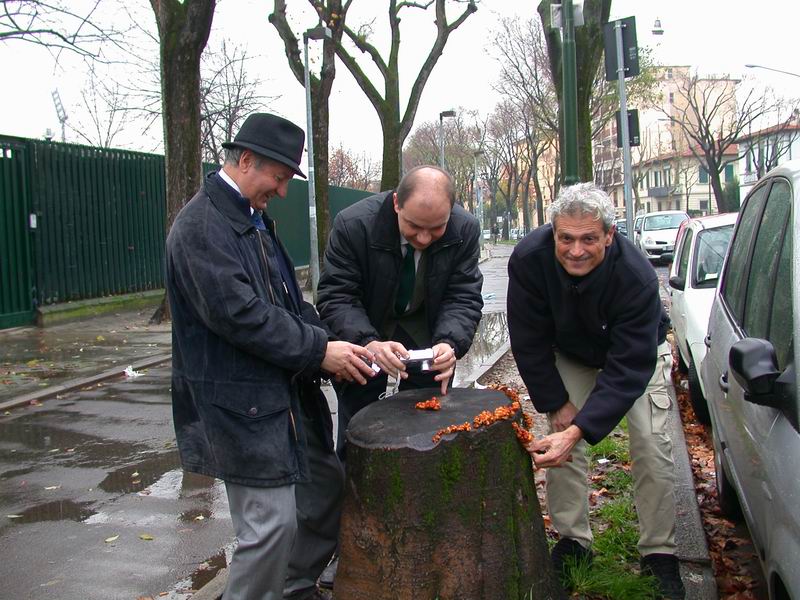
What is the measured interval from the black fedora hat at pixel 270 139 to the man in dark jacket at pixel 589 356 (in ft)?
3.58

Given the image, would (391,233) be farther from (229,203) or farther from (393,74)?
(393,74)

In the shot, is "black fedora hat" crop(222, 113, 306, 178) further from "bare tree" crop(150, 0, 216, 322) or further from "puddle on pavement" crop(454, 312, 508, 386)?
"bare tree" crop(150, 0, 216, 322)

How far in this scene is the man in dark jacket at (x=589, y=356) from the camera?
337 cm

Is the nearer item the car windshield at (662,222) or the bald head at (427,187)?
the bald head at (427,187)

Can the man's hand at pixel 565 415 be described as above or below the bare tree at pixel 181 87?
below

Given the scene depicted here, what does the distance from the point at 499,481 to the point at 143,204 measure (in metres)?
14.0

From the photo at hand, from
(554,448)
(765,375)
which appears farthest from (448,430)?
(765,375)

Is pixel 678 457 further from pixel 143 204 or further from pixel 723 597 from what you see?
pixel 143 204

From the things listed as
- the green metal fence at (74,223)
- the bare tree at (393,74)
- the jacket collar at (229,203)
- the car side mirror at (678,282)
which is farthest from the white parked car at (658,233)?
the jacket collar at (229,203)

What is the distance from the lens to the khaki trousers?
3.62 metres

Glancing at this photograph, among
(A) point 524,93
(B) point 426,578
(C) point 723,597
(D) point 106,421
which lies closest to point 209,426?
(B) point 426,578

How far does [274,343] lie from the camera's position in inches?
112

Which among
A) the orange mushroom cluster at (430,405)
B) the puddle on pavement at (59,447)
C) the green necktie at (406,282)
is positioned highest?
the green necktie at (406,282)

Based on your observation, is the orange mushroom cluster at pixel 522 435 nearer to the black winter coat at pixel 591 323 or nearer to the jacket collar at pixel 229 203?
the black winter coat at pixel 591 323
